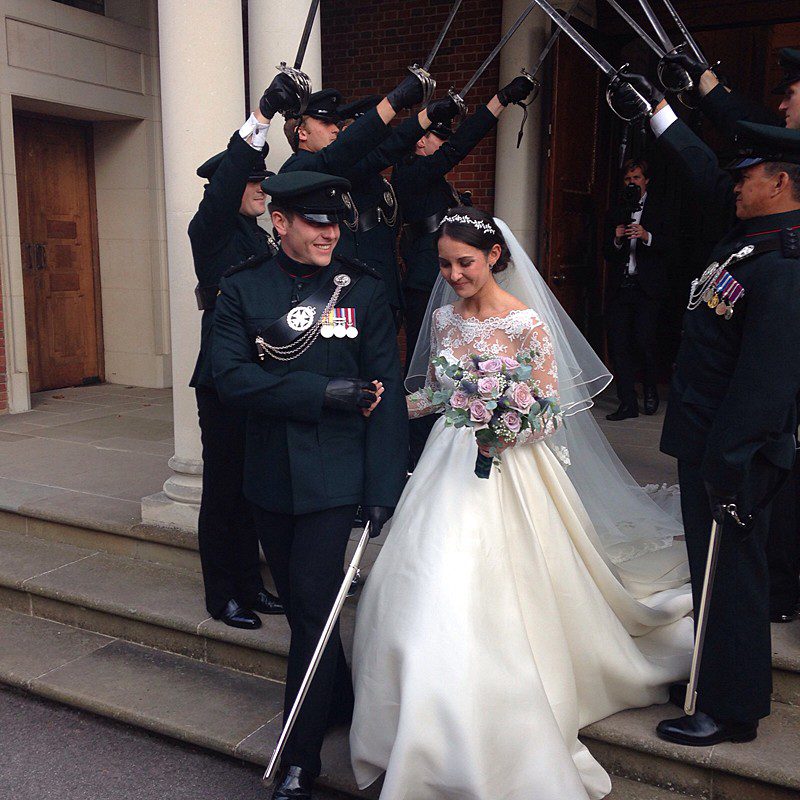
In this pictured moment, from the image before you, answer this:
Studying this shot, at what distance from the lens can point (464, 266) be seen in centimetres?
354

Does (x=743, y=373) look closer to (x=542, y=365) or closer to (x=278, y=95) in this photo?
(x=542, y=365)

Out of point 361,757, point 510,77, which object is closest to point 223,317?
point 361,757

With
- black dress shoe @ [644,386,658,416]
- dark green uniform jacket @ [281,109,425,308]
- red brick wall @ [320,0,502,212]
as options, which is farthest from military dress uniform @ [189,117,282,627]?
red brick wall @ [320,0,502,212]

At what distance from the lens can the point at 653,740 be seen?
3229mm

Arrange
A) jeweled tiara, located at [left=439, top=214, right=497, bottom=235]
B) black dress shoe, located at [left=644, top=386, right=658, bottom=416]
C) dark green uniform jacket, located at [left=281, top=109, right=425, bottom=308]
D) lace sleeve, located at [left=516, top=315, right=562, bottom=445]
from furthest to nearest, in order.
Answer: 1. black dress shoe, located at [left=644, top=386, right=658, bottom=416]
2. dark green uniform jacket, located at [left=281, top=109, right=425, bottom=308]
3. jeweled tiara, located at [left=439, top=214, right=497, bottom=235]
4. lace sleeve, located at [left=516, top=315, right=562, bottom=445]

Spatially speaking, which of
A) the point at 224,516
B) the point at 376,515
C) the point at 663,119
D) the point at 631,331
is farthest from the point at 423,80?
the point at 631,331

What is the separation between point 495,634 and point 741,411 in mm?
1034

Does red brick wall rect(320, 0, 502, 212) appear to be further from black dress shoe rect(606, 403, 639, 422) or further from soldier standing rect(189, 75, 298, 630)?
soldier standing rect(189, 75, 298, 630)

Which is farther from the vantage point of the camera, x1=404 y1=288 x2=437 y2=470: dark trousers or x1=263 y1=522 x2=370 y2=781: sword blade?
x1=404 y1=288 x2=437 y2=470: dark trousers

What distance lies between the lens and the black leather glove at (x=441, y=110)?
14.0ft

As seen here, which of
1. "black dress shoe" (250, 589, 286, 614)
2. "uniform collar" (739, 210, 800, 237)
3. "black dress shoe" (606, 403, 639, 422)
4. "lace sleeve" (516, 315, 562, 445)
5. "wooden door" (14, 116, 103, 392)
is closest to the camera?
"uniform collar" (739, 210, 800, 237)

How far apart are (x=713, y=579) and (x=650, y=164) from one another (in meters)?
6.53

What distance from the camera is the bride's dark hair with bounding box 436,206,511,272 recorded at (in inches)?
139

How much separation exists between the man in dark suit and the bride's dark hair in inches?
162
